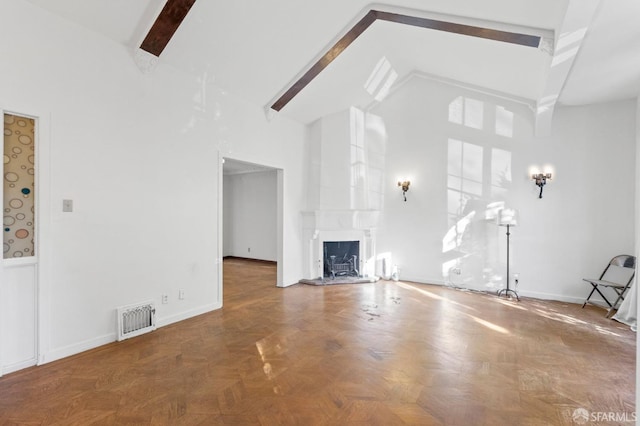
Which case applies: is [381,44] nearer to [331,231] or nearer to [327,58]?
[327,58]

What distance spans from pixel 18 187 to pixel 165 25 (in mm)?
2089

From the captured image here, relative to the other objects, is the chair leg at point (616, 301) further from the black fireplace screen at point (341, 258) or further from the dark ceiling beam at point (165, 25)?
the dark ceiling beam at point (165, 25)

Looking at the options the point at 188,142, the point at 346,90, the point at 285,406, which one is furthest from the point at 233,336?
the point at 346,90

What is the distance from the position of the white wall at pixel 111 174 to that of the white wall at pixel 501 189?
3.69 m

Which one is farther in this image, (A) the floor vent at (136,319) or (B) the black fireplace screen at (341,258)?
(B) the black fireplace screen at (341,258)

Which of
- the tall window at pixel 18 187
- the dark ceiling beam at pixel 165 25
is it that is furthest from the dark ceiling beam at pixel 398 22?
the tall window at pixel 18 187

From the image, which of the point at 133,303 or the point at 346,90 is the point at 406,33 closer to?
the point at 346,90

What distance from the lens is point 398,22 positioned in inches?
165

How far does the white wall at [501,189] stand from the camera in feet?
15.4

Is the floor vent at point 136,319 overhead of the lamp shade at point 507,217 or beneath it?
beneath

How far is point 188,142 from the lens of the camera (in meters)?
4.02

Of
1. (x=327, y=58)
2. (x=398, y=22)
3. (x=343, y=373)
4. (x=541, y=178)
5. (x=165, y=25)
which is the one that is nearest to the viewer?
(x=343, y=373)

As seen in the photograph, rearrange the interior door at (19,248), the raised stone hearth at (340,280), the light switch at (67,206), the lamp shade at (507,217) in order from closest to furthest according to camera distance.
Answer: the interior door at (19,248), the light switch at (67,206), the lamp shade at (507,217), the raised stone hearth at (340,280)

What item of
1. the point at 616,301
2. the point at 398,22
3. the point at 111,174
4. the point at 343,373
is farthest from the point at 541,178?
the point at 111,174
